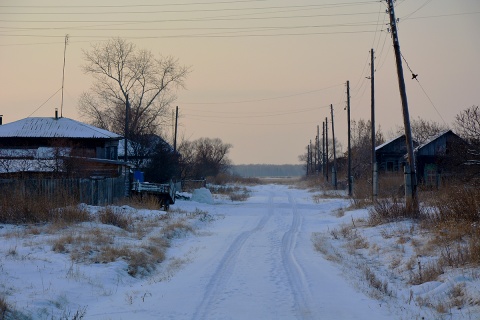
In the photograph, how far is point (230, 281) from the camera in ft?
36.1

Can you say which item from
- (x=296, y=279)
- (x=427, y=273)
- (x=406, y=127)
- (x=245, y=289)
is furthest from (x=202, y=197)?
(x=245, y=289)

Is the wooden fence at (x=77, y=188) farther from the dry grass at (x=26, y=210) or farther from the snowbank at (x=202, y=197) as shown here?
the snowbank at (x=202, y=197)

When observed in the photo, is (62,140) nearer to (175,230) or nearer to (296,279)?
(175,230)

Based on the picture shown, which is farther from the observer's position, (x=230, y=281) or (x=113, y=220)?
(x=113, y=220)

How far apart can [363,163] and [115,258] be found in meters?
64.0

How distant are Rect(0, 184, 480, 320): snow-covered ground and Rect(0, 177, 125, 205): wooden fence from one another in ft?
20.2

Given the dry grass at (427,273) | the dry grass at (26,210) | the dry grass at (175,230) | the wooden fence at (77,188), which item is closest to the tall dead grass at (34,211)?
the dry grass at (26,210)

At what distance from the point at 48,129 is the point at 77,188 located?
17.9 m

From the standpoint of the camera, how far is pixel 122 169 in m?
42.0

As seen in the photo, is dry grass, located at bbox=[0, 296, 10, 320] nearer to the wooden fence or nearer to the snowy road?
the snowy road

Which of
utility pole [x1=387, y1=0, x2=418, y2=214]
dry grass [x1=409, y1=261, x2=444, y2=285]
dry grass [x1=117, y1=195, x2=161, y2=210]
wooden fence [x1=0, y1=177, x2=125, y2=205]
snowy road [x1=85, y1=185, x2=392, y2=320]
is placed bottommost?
snowy road [x1=85, y1=185, x2=392, y2=320]

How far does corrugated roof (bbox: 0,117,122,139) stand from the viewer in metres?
41.2

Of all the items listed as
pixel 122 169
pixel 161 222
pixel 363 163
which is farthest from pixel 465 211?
pixel 363 163

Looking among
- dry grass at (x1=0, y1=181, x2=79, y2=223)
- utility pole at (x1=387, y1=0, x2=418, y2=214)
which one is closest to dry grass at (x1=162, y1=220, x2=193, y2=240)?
dry grass at (x1=0, y1=181, x2=79, y2=223)
